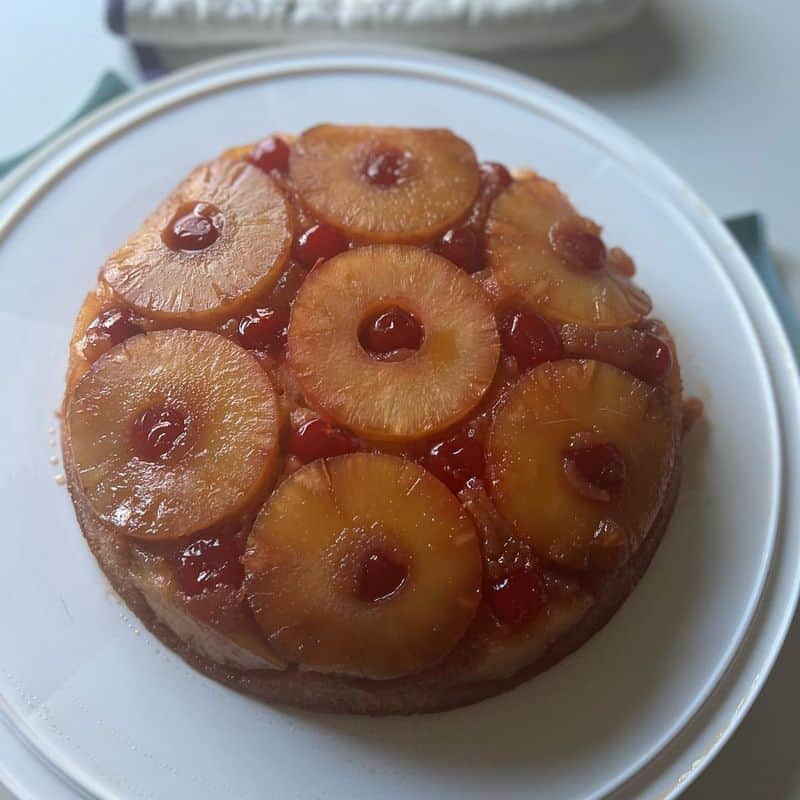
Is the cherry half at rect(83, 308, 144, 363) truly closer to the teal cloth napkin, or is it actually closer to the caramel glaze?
the caramel glaze

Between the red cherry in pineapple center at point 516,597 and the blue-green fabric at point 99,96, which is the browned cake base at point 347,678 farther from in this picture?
the blue-green fabric at point 99,96

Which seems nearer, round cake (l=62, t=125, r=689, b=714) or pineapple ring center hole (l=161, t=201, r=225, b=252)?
round cake (l=62, t=125, r=689, b=714)

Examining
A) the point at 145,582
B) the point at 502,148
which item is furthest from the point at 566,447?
the point at 502,148

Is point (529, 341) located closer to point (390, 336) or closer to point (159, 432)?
point (390, 336)

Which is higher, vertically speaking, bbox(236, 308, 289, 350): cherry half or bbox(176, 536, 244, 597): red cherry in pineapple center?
bbox(236, 308, 289, 350): cherry half

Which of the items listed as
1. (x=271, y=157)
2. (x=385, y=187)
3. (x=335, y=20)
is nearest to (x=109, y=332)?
(x=271, y=157)

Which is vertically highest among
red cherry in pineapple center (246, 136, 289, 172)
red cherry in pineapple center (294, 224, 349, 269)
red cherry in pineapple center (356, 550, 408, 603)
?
red cherry in pineapple center (246, 136, 289, 172)

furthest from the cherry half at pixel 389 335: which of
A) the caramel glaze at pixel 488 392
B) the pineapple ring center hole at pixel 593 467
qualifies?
the pineapple ring center hole at pixel 593 467

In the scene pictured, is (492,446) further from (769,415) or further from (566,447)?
(769,415)

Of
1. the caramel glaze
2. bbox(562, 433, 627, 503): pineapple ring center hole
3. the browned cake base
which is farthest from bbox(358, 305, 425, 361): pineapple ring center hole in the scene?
the browned cake base
